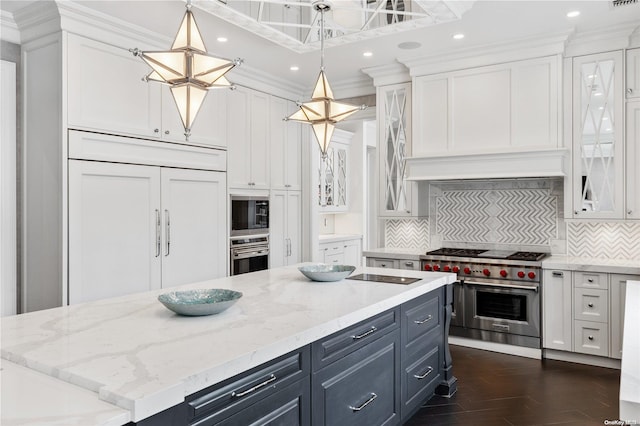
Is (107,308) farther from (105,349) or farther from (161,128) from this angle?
(161,128)

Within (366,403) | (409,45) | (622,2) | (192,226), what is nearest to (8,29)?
(192,226)

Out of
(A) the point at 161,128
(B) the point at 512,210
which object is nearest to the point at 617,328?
(B) the point at 512,210

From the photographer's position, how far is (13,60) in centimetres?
369

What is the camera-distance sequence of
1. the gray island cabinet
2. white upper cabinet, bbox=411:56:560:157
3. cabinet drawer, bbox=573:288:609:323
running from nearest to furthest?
the gray island cabinet, cabinet drawer, bbox=573:288:609:323, white upper cabinet, bbox=411:56:560:157

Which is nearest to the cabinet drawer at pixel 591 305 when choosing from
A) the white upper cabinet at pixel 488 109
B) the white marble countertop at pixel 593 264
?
the white marble countertop at pixel 593 264

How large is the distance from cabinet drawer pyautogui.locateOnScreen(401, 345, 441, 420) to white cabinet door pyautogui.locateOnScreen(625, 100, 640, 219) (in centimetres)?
216

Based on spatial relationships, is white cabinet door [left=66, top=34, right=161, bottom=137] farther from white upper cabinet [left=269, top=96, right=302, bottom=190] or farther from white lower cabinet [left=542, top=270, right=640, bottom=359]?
white lower cabinet [left=542, top=270, right=640, bottom=359]

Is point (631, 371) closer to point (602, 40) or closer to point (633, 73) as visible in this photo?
point (633, 73)

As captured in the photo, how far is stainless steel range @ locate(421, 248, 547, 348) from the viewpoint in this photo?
4.27 meters

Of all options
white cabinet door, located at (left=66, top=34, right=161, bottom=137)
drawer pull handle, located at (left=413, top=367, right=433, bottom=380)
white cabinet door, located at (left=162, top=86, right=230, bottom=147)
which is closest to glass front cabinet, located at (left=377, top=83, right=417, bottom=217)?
white cabinet door, located at (left=162, top=86, right=230, bottom=147)

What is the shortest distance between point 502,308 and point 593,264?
2.82 ft

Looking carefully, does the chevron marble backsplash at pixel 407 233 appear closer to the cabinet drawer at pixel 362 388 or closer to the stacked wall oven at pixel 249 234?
the stacked wall oven at pixel 249 234

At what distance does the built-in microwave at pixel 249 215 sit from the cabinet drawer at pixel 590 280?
3059 mm

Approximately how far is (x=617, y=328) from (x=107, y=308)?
151 inches
